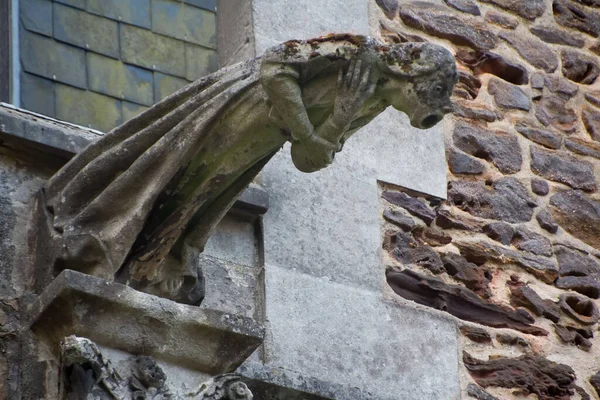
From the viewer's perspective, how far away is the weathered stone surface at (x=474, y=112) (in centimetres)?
641

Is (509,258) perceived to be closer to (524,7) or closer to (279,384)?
(524,7)

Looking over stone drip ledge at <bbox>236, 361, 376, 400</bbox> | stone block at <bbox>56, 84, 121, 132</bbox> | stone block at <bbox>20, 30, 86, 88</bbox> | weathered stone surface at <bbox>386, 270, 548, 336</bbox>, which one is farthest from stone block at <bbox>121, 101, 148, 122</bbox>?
stone drip ledge at <bbox>236, 361, 376, 400</bbox>

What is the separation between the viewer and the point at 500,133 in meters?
6.44

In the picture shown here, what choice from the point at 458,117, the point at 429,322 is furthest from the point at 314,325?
the point at 458,117

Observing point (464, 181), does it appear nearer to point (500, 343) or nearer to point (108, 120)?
point (500, 343)

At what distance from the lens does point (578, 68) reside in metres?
6.81

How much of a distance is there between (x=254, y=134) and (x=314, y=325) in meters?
0.93

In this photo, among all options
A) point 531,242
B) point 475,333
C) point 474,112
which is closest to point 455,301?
point 475,333

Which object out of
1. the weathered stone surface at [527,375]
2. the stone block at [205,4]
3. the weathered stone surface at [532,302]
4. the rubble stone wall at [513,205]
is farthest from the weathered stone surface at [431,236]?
the stone block at [205,4]

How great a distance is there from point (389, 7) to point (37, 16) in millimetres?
1254

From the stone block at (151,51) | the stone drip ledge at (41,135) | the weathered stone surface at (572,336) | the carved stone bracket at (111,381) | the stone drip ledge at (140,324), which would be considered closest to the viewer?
the carved stone bracket at (111,381)

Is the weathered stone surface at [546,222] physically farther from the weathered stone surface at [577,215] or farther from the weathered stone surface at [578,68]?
the weathered stone surface at [578,68]

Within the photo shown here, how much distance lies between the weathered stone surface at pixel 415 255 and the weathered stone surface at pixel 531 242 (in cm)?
37

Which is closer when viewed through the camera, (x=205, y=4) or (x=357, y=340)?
(x=357, y=340)
